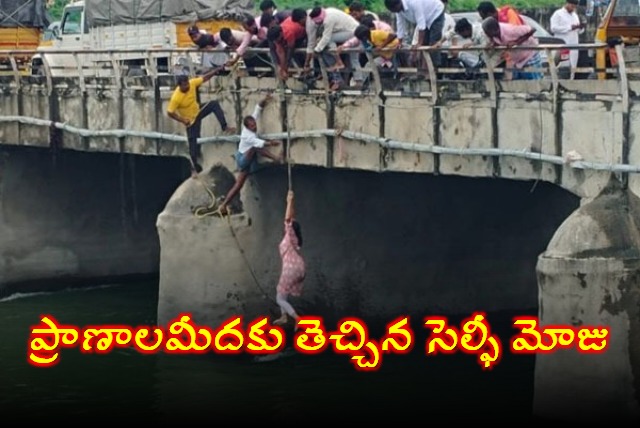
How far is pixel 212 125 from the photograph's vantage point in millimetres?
28188

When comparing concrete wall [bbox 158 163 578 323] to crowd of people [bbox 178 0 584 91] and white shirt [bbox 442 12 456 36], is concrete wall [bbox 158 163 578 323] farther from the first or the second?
white shirt [bbox 442 12 456 36]

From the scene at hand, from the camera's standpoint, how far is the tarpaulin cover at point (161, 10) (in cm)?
4188

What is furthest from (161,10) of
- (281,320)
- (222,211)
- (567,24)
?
(281,320)

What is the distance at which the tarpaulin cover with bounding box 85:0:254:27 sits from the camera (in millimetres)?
41875

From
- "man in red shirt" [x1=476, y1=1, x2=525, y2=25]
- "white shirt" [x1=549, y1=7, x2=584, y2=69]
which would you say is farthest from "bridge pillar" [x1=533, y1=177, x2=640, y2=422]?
"white shirt" [x1=549, y1=7, x2=584, y2=69]

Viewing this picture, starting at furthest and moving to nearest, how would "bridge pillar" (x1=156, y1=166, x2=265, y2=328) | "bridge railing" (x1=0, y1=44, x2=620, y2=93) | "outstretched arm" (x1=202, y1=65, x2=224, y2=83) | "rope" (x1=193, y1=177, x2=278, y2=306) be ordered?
1. "outstretched arm" (x1=202, y1=65, x2=224, y2=83)
2. "rope" (x1=193, y1=177, x2=278, y2=306)
3. "bridge pillar" (x1=156, y1=166, x2=265, y2=328)
4. "bridge railing" (x1=0, y1=44, x2=620, y2=93)

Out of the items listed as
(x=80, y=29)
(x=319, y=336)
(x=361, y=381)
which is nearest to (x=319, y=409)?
(x=361, y=381)

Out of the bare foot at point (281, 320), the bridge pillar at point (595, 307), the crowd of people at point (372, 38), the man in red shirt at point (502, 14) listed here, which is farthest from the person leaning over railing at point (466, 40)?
the bare foot at point (281, 320)

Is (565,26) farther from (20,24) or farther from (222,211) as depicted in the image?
(20,24)

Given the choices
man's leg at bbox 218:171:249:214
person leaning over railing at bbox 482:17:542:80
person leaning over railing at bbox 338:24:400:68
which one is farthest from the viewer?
man's leg at bbox 218:171:249:214

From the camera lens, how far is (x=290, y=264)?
26031 millimetres

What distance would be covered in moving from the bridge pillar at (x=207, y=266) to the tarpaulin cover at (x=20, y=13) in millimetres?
19714

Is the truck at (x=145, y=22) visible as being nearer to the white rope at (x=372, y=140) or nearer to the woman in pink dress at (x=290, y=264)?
the white rope at (x=372, y=140)

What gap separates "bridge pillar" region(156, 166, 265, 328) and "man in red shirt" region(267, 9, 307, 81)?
2.50 m
